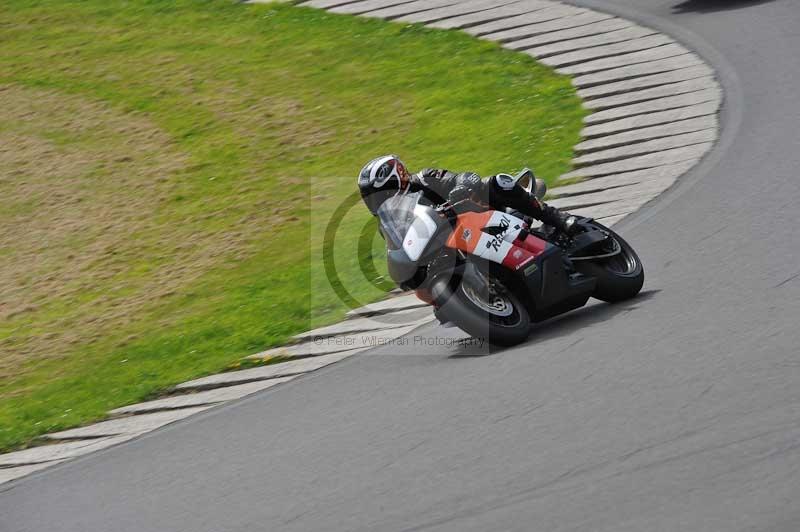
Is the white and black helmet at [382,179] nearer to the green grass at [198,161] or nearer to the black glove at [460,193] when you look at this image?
the black glove at [460,193]

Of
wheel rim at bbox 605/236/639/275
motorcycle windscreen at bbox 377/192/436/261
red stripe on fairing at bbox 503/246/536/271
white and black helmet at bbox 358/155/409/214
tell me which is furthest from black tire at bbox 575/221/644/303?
white and black helmet at bbox 358/155/409/214

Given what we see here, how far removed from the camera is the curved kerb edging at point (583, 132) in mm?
8891

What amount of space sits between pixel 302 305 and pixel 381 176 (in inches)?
111

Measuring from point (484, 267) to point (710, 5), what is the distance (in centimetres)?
989

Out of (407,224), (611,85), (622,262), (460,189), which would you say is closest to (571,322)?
(622,262)

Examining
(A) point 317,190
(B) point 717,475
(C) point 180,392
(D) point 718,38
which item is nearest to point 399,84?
(A) point 317,190

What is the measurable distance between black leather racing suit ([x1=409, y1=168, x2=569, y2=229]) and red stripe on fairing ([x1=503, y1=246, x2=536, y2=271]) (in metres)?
0.38

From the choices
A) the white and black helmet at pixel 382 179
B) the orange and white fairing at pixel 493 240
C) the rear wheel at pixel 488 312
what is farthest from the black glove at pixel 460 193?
the rear wheel at pixel 488 312

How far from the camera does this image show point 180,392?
926cm

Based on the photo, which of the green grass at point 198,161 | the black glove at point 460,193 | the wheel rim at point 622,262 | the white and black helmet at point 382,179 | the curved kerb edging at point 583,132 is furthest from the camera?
the green grass at point 198,161

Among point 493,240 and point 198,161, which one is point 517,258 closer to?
point 493,240

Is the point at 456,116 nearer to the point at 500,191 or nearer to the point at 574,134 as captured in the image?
the point at 574,134

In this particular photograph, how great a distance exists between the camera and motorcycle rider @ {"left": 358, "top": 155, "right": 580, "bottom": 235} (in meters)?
7.98

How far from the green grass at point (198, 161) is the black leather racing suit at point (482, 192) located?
2215 millimetres
